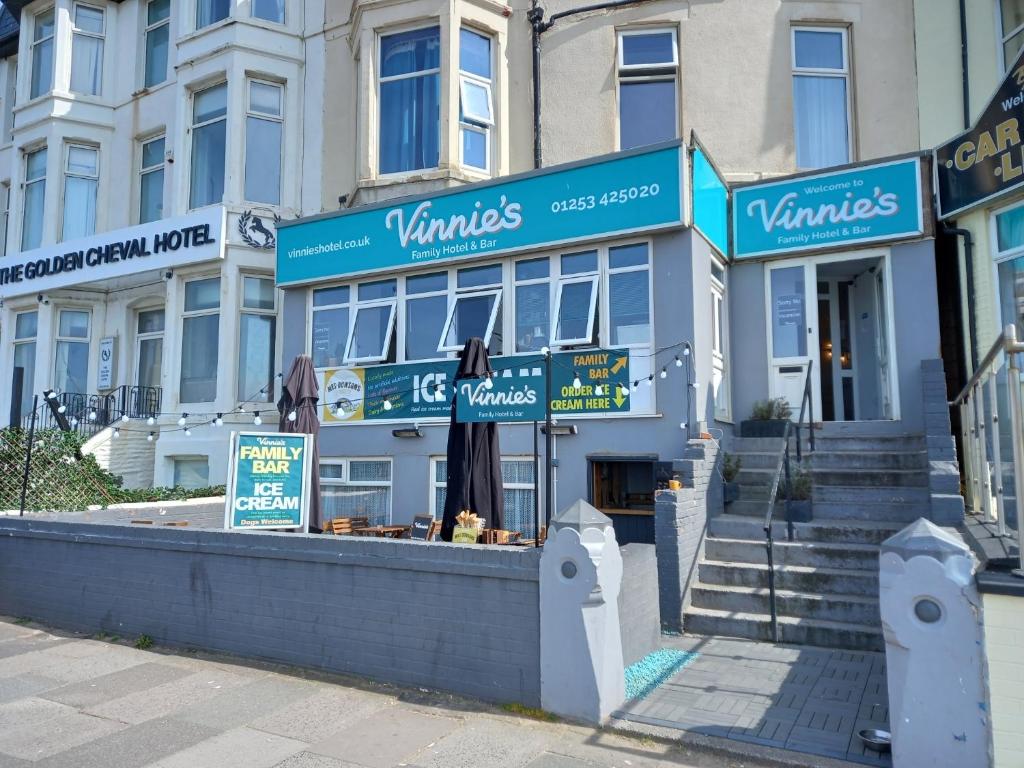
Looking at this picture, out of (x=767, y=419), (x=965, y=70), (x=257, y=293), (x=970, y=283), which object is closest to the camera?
(x=970, y=283)

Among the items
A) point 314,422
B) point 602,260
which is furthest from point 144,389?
point 602,260

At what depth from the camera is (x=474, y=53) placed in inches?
532

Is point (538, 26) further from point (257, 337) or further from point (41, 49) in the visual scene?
point (41, 49)

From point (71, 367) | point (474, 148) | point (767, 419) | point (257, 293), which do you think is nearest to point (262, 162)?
point (257, 293)

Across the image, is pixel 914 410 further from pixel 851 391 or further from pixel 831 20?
pixel 831 20

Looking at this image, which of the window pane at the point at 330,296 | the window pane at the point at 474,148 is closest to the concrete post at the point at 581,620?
the window pane at the point at 330,296

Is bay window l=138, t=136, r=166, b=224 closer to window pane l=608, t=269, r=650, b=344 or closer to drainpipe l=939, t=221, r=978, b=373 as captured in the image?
window pane l=608, t=269, r=650, b=344

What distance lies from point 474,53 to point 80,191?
10.8m

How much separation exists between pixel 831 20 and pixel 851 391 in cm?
579

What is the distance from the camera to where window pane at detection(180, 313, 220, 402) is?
15531mm

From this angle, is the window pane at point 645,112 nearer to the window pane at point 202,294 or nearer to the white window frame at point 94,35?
the window pane at point 202,294

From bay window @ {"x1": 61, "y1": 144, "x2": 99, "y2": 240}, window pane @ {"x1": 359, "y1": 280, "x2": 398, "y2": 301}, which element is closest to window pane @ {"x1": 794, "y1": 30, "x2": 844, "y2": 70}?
window pane @ {"x1": 359, "y1": 280, "x2": 398, "y2": 301}

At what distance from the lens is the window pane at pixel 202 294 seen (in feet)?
50.9

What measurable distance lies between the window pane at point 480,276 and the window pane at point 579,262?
105cm
